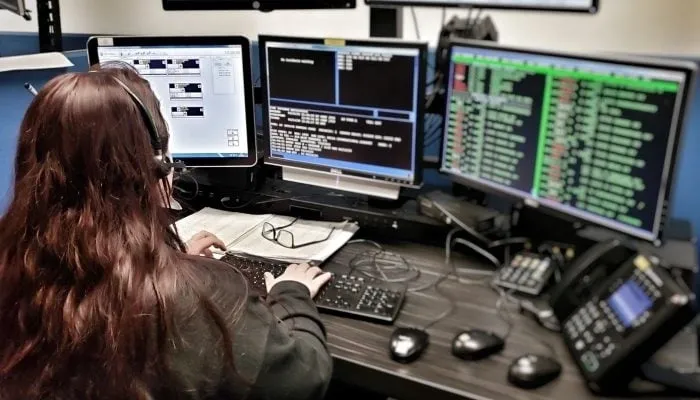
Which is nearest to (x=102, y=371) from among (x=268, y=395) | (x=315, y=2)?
(x=268, y=395)

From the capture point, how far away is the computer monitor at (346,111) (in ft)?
4.91

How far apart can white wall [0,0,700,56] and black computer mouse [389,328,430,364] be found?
0.97m

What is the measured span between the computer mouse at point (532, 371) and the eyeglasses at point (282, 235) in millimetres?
643

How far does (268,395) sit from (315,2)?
1.11m

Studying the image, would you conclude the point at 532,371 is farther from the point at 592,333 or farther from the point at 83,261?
the point at 83,261

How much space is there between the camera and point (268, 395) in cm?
97

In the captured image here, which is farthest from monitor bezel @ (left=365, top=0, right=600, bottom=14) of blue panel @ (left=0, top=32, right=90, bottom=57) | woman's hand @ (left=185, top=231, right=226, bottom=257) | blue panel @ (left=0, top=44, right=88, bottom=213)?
blue panel @ (left=0, top=32, right=90, bottom=57)

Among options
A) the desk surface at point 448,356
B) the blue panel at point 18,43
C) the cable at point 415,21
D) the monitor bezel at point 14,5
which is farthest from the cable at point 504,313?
the blue panel at point 18,43

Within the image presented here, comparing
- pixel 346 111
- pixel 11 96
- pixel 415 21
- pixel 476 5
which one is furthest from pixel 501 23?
pixel 11 96

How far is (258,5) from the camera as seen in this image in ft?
5.82

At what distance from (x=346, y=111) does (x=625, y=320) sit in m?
0.82

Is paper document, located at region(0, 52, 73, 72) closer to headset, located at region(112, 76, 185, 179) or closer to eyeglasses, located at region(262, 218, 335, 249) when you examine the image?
eyeglasses, located at region(262, 218, 335, 249)

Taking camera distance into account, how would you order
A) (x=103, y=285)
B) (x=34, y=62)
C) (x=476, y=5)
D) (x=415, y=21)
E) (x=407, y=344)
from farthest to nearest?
(x=34, y=62) < (x=415, y=21) < (x=476, y=5) < (x=407, y=344) < (x=103, y=285)

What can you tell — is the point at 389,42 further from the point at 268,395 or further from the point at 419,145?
the point at 268,395
